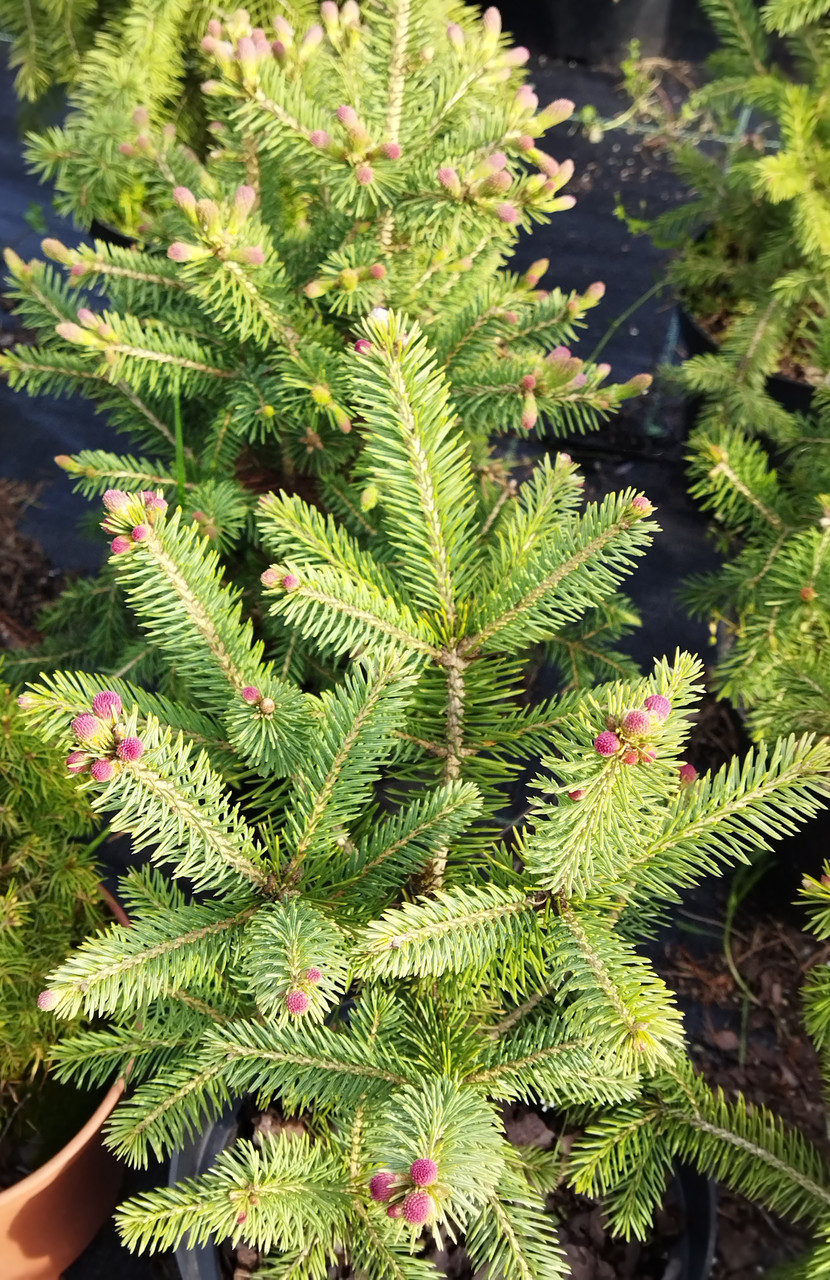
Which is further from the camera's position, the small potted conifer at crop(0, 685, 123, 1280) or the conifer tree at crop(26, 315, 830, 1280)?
the small potted conifer at crop(0, 685, 123, 1280)

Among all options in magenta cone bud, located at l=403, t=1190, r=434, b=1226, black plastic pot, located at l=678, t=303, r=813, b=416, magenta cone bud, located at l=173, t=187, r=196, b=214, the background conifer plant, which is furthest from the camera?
black plastic pot, located at l=678, t=303, r=813, b=416

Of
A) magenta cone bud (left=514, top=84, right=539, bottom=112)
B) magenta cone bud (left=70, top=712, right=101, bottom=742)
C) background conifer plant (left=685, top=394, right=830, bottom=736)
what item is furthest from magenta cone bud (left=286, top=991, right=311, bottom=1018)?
magenta cone bud (left=514, top=84, right=539, bottom=112)

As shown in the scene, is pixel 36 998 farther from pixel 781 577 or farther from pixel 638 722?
pixel 781 577

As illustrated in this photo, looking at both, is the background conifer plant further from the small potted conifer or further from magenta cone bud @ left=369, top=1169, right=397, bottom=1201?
the small potted conifer

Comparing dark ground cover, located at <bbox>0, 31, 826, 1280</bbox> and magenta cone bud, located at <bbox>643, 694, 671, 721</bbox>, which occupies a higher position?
magenta cone bud, located at <bbox>643, 694, 671, 721</bbox>

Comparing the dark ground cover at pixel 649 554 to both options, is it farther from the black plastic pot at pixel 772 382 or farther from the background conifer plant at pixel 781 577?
the background conifer plant at pixel 781 577

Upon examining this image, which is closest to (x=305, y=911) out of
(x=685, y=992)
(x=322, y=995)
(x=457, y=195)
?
(x=322, y=995)
